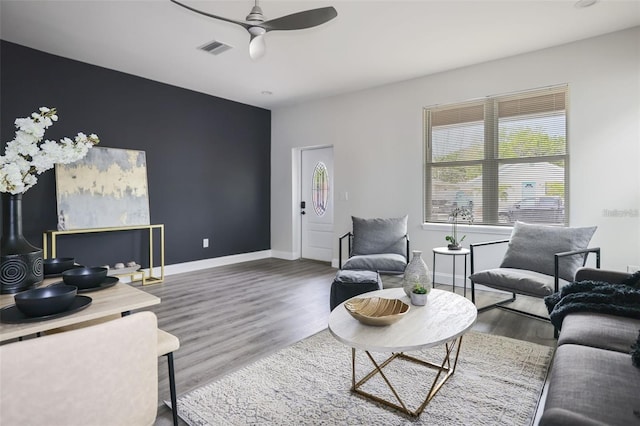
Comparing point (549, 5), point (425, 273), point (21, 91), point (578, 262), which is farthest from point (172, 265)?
point (549, 5)

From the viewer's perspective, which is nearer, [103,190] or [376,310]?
[376,310]

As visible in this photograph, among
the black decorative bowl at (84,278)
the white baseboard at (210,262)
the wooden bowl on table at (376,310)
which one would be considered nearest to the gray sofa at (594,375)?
the wooden bowl on table at (376,310)

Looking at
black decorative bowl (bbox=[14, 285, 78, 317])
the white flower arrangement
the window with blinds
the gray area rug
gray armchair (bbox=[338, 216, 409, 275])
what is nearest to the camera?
black decorative bowl (bbox=[14, 285, 78, 317])

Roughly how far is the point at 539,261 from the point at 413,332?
2016 mm

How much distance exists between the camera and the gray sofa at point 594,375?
111cm

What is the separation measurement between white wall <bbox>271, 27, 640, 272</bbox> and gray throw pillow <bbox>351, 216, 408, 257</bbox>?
531mm

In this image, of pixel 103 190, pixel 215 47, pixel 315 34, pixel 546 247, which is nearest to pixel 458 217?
pixel 546 247

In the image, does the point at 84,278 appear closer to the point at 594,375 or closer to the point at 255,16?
the point at 255,16

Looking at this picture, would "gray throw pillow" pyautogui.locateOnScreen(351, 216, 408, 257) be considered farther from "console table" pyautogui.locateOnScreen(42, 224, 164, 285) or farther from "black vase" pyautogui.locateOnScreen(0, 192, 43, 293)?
"black vase" pyautogui.locateOnScreen(0, 192, 43, 293)

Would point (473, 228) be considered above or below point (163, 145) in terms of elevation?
below

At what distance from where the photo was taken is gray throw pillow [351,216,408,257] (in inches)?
170

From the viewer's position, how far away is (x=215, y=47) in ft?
12.4

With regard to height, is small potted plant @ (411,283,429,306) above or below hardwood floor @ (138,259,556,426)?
above

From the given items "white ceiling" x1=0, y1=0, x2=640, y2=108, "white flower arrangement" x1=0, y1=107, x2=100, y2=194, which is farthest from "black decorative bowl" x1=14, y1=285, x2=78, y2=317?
"white ceiling" x1=0, y1=0, x2=640, y2=108
